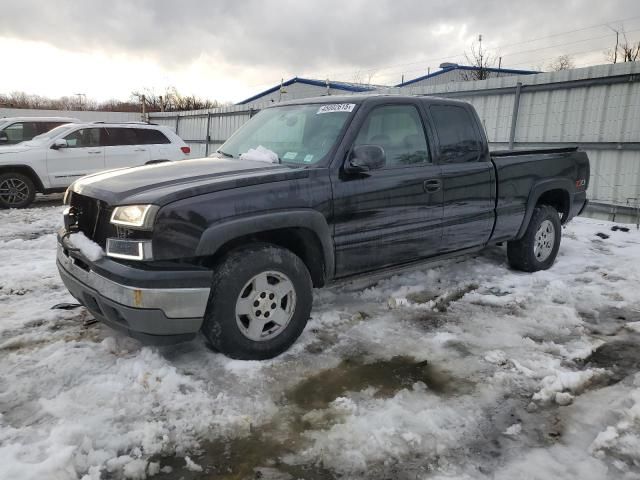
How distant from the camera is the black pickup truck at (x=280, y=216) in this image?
2.96 m

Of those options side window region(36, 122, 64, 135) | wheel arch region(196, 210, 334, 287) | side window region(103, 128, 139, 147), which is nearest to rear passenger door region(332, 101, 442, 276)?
wheel arch region(196, 210, 334, 287)

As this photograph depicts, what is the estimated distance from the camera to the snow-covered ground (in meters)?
2.43

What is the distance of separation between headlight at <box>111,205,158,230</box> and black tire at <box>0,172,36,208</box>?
8.37 meters

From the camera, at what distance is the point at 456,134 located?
4668mm

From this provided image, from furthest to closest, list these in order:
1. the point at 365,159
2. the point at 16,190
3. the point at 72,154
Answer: the point at 72,154
the point at 16,190
the point at 365,159

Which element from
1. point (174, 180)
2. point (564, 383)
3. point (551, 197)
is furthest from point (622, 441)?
point (551, 197)

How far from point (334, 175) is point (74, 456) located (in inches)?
94.1

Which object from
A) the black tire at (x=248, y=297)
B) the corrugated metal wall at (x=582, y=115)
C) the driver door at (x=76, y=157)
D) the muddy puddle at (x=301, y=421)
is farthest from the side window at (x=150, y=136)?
the muddy puddle at (x=301, y=421)

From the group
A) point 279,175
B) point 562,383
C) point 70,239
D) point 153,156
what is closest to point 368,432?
point 562,383

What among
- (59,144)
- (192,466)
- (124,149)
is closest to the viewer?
(192,466)

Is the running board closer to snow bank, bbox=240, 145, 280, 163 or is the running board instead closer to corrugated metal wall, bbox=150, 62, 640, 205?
snow bank, bbox=240, 145, 280, 163

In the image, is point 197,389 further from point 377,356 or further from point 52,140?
point 52,140

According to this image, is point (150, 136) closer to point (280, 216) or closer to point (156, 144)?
point (156, 144)

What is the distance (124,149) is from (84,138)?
0.83 m
